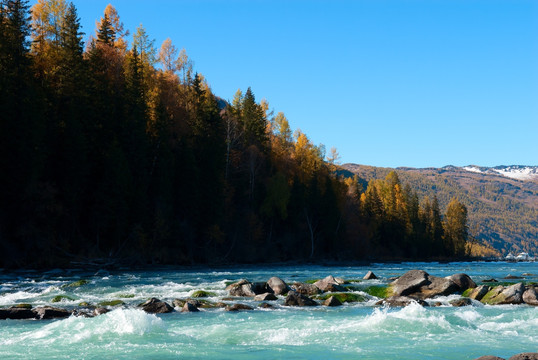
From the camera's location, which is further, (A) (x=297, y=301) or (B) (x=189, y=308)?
(A) (x=297, y=301)

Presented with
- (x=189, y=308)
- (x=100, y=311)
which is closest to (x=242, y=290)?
(x=189, y=308)

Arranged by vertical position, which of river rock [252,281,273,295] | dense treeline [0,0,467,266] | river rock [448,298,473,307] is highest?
dense treeline [0,0,467,266]

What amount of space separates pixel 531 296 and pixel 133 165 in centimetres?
3752

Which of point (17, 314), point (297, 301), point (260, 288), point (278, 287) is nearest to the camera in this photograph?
point (17, 314)

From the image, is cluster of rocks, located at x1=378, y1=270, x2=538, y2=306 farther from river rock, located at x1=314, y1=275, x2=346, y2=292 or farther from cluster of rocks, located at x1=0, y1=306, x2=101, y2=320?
cluster of rocks, located at x1=0, y1=306, x2=101, y2=320

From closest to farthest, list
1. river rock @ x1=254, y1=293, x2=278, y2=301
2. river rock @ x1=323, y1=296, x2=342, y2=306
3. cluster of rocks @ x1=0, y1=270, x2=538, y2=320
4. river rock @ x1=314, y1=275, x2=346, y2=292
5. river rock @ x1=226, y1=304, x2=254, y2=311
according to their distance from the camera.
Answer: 1. cluster of rocks @ x1=0, y1=270, x2=538, y2=320
2. river rock @ x1=226, y1=304, x2=254, y2=311
3. river rock @ x1=323, y1=296, x2=342, y2=306
4. river rock @ x1=254, y1=293, x2=278, y2=301
5. river rock @ x1=314, y1=275, x2=346, y2=292

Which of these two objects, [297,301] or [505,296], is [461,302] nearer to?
[505,296]

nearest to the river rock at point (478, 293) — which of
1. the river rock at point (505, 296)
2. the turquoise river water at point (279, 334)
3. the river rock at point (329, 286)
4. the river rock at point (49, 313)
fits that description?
the river rock at point (505, 296)

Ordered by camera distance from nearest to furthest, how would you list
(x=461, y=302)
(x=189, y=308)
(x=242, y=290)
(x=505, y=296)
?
(x=189, y=308) < (x=461, y=302) < (x=505, y=296) < (x=242, y=290)

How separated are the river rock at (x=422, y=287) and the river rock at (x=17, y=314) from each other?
16.8m

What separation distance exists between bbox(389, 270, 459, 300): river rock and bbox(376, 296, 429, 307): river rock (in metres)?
1.40

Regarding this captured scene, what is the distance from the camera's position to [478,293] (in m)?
22.8

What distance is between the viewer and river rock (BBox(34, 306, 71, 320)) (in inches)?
669

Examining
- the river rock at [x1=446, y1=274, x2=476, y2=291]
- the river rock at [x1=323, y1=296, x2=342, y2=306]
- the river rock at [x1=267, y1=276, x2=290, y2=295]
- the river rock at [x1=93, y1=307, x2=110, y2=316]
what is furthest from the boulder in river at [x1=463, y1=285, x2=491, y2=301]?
the river rock at [x1=93, y1=307, x2=110, y2=316]
